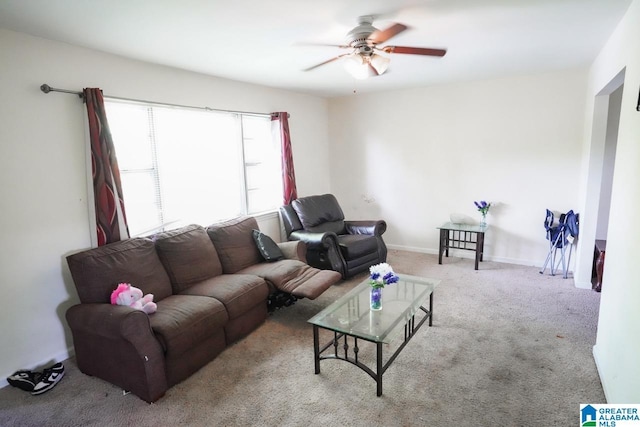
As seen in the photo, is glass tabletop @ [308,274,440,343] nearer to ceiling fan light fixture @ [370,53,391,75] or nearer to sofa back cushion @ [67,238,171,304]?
sofa back cushion @ [67,238,171,304]

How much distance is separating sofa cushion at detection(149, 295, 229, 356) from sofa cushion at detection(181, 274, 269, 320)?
8cm

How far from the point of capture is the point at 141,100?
10.0ft

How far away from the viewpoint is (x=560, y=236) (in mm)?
3936

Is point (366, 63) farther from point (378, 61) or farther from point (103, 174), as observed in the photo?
point (103, 174)

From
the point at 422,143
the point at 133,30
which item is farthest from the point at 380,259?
the point at 133,30

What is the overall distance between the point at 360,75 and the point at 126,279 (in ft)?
7.58

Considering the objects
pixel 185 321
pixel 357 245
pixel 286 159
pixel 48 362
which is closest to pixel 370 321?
pixel 185 321

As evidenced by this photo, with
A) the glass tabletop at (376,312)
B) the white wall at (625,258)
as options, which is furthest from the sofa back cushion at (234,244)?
the white wall at (625,258)

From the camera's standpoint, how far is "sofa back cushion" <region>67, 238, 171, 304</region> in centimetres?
241

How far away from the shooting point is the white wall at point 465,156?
4047 mm

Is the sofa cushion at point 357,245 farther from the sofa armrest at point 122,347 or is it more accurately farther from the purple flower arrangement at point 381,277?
the sofa armrest at point 122,347

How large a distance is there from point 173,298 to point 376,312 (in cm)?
156

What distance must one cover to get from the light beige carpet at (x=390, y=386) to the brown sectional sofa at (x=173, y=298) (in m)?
0.15

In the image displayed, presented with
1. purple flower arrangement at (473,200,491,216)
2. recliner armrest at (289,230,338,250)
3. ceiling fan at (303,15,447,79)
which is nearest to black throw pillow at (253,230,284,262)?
recliner armrest at (289,230,338,250)
